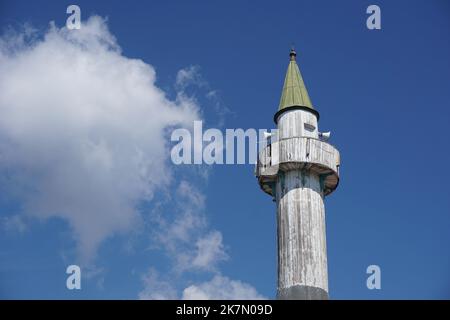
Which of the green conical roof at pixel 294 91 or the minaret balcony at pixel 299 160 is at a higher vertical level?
the green conical roof at pixel 294 91

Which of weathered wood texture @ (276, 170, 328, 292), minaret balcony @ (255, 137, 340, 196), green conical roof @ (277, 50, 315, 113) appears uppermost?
green conical roof @ (277, 50, 315, 113)

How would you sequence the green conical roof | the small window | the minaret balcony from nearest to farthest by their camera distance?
1. the minaret balcony
2. the small window
3. the green conical roof

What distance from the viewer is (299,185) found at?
5325 cm

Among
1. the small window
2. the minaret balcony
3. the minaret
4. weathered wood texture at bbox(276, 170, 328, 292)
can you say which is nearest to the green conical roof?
the minaret

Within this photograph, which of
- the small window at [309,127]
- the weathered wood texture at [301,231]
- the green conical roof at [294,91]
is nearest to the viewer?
the weathered wood texture at [301,231]

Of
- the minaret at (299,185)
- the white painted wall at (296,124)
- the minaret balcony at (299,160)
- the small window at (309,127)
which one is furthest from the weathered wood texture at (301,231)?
the small window at (309,127)

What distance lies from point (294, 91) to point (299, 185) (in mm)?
8060

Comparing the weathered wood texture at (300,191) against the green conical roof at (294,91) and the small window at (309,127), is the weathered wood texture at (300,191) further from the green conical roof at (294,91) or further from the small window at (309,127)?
the green conical roof at (294,91)

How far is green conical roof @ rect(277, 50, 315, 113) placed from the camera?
56.8m

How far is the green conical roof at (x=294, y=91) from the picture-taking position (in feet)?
186

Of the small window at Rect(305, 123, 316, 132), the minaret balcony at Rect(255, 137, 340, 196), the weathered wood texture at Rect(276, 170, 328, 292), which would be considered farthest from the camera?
the small window at Rect(305, 123, 316, 132)

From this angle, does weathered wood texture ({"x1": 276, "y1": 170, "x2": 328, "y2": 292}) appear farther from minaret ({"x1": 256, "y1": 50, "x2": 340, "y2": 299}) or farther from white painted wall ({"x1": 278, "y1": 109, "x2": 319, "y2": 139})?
white painted wall ({"x1": 278, "y1": 109, "x2": 319, "y2": 139})
